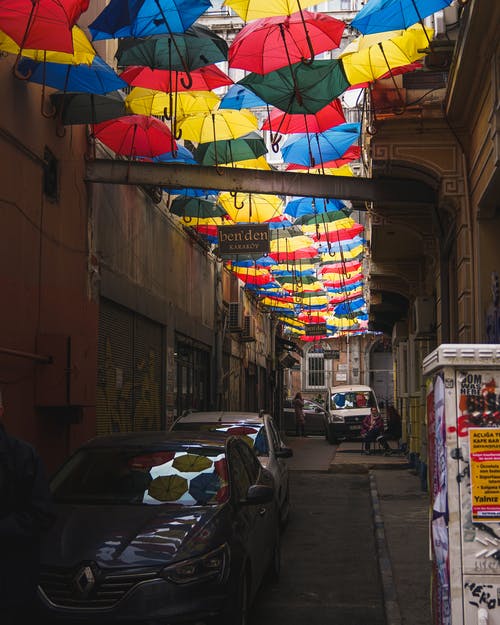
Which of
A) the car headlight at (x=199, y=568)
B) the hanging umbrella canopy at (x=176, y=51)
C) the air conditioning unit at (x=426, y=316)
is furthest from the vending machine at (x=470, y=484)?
the air conditioning unit at (x=426, y=316)

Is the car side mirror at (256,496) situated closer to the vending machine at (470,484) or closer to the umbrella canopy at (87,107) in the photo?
the vending machine at (470,484)

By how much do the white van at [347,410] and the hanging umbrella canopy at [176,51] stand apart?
26.9 metres

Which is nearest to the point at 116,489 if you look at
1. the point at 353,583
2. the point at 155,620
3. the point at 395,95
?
the point at 155,620

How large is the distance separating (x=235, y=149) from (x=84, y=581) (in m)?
8.73

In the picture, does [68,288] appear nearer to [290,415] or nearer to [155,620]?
[155,620]

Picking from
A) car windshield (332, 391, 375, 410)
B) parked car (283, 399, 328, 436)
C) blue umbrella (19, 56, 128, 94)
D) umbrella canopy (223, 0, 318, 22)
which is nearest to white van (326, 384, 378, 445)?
car windshield (332, 391, 375, 410)

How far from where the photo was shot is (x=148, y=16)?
320 inches

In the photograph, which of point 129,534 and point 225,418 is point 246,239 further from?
point 129,534

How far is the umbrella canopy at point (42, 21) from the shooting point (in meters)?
7.82

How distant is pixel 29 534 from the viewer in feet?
14.1

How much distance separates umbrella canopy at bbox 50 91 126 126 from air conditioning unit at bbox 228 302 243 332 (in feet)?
52.8

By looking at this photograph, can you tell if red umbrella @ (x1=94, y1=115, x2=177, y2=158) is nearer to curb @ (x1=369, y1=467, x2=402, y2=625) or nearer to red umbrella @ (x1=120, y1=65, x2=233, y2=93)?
red umbrella @ (x1=120, y1=65, x2=233, y2=93)

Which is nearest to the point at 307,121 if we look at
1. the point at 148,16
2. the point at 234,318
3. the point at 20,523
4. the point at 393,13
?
the point at 393,13

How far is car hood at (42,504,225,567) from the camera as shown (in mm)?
5516
